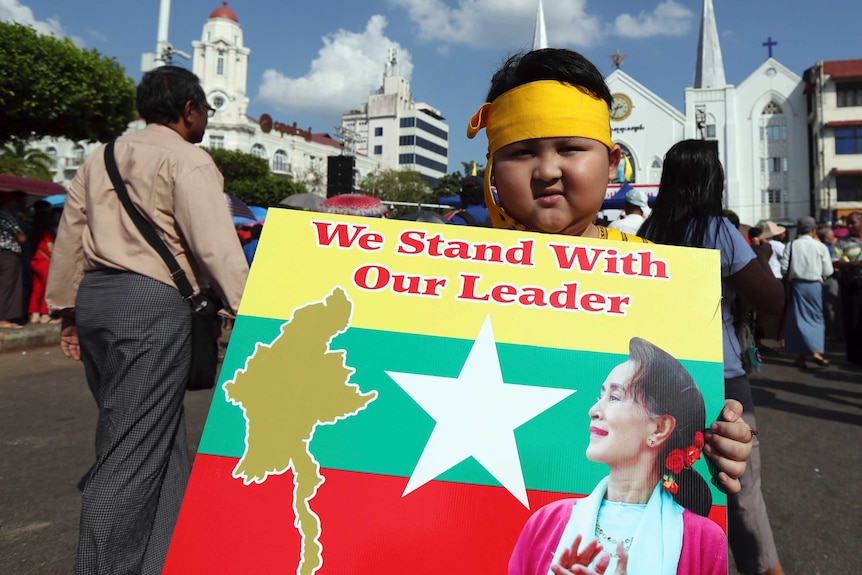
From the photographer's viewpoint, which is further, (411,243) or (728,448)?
(411,243)

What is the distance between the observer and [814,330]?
6.65m

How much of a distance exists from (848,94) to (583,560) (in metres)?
44.2

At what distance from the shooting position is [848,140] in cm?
3538

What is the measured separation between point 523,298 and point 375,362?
26cm

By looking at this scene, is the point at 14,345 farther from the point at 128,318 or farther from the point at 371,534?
the point at 371,534

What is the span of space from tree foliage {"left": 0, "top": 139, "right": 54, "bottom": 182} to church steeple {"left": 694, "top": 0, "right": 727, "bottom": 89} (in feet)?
165

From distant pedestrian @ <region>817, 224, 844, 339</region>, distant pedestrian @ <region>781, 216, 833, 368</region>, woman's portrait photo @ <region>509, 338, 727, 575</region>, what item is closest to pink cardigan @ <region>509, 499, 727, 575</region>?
woman's portrait photo @ <region>509, 338, 727, 575</region>

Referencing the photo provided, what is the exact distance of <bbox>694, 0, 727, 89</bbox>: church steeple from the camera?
50.8m

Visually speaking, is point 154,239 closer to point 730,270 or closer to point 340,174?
point 730,270

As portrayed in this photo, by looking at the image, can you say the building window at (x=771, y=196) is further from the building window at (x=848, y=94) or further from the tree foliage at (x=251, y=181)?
the tree foliage at (x=251, y=181)

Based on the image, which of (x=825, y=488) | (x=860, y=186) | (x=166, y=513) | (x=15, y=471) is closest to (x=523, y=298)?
(x=166, y=513)

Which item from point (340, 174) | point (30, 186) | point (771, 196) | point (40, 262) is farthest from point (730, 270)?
point (771, 196)

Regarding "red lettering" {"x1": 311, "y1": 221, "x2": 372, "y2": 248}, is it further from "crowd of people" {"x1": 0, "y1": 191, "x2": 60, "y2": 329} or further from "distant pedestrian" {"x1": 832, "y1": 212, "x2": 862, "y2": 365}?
"crowd of people" {"x1": 0, "y1": 191, "x2": 60, "y2": 329}

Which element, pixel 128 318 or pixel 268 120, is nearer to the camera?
pixel 128 318
